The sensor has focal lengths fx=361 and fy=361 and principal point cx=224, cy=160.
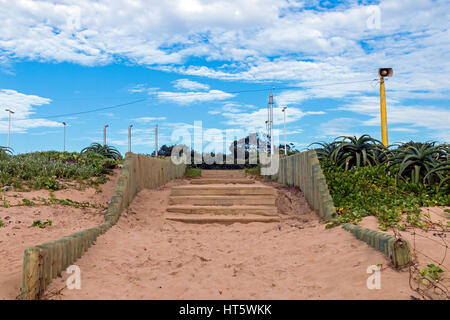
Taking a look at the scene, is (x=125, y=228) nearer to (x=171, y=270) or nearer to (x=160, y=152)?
(x=171, y=270)

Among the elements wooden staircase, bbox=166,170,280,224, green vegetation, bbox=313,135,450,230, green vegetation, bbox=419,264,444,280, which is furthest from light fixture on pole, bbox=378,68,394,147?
green vegetation, bbox=419,264,444,280

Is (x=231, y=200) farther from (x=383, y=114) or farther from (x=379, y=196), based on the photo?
(x=383, y=114)

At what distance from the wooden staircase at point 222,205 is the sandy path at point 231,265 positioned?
1.93ft

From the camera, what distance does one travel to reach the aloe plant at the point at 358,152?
30.0ft

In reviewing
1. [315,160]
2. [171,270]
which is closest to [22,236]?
[171,270]

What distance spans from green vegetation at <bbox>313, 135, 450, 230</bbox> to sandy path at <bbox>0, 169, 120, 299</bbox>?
4.06 meters

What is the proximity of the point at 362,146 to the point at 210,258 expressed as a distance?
6153 millimetres

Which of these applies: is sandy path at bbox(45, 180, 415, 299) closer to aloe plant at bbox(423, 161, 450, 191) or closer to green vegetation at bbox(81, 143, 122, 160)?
aloe plant at bbox(423, 161, 450, 191)

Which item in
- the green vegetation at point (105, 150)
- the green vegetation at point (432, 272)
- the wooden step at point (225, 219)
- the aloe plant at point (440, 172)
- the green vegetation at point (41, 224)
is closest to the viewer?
the green vegetation at point (432, 272)

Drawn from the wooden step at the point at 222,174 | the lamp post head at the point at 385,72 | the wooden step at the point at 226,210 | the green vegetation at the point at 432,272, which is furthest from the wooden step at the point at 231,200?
the lamp post head at the point at 385,72

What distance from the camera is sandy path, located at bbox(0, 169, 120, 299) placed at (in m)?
3.68

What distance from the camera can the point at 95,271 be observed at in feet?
13.1

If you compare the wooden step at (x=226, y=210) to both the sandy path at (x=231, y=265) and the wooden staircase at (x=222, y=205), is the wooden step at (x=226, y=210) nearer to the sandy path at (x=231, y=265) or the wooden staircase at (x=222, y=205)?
the wooden staircase at (x=222, y=205)
